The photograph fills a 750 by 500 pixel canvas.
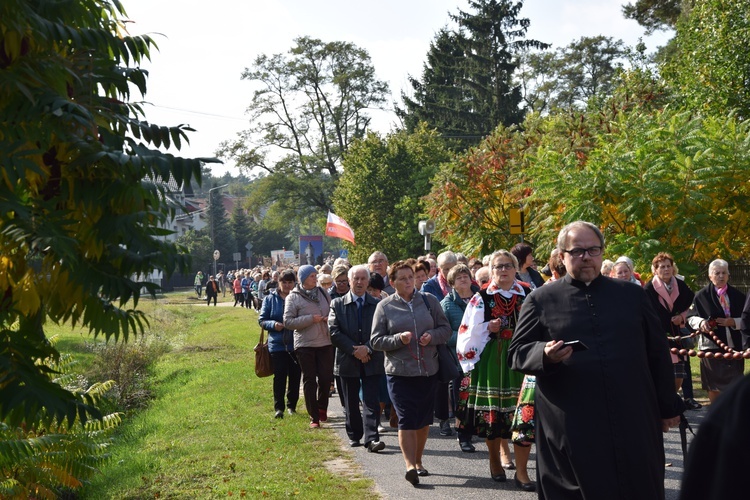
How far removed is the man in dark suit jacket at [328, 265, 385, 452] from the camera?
1103cm

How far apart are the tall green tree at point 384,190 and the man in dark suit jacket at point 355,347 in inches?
1278

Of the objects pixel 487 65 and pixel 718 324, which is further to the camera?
pixel 487 65

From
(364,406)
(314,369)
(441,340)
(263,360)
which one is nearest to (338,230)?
(263,360)

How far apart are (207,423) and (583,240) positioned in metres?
9.33

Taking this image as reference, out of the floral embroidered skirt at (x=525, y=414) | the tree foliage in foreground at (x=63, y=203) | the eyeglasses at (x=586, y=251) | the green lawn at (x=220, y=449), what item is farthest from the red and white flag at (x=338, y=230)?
the tree foliage in foreground at (x=63, y=203)

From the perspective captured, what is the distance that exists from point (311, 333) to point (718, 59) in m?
16.6

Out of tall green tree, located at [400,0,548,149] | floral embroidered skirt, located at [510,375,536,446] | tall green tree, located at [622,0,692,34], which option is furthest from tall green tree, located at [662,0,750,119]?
tall green tree, located at [400,0,548,149]

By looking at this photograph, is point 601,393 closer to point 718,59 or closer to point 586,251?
point 586,251

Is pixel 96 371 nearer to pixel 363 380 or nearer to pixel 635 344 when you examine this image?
pixel 363 380

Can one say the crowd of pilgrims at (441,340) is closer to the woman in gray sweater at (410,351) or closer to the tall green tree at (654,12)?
the woman in gray sweater at (410,351)

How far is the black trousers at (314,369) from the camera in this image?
40.7 feet

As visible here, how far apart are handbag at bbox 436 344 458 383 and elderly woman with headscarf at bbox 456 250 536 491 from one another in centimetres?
64

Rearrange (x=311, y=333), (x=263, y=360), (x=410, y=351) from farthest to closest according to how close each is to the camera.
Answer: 1. (x=263, y=360)
2. (x=311, y=333)
3. (x=410, y=351)

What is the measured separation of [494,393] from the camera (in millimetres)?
8719
